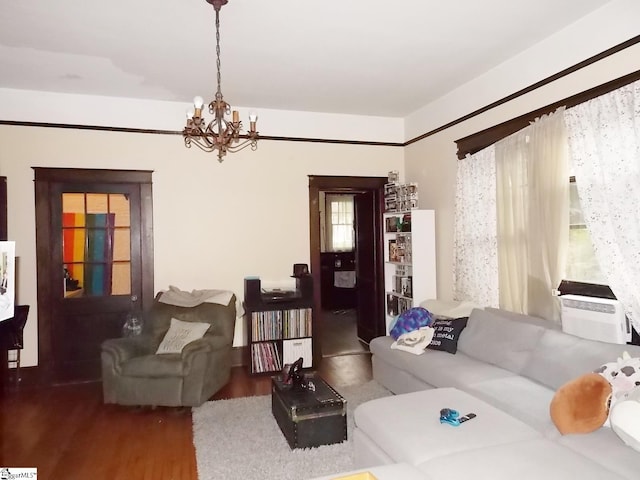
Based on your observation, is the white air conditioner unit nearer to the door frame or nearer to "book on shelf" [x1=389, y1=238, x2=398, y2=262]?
"book on shelf" [x1=389, y1=238, x2=398, y2=262]

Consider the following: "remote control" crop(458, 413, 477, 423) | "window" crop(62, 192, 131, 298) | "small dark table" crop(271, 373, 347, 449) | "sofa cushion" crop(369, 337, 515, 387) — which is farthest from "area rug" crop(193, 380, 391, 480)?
"window" crop(62, 192, 131, 298)

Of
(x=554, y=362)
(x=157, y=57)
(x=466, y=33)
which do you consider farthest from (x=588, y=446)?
(x=157, y=57)

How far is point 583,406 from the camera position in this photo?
→ 7.41 feet

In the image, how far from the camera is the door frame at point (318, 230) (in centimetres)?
530

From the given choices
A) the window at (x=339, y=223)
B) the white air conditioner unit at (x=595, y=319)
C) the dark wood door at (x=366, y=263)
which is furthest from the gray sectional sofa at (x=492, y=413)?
the window at (x=339, y=223)

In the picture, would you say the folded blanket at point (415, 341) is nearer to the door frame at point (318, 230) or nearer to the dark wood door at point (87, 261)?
the door frame at point (318, 230)


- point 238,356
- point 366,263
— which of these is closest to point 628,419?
point 238,356

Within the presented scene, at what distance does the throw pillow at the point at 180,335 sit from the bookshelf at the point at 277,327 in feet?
1.91

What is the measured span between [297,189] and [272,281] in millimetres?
1122

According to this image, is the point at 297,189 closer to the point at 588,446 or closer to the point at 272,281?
the point at 272,281

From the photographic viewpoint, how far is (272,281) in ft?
17.1

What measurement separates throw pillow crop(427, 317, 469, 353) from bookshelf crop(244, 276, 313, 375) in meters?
1.48

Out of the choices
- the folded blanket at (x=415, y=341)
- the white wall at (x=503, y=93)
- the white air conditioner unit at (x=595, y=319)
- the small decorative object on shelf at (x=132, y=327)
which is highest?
the white wall at (x=503, y=93)

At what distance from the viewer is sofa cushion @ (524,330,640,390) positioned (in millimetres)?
2637
